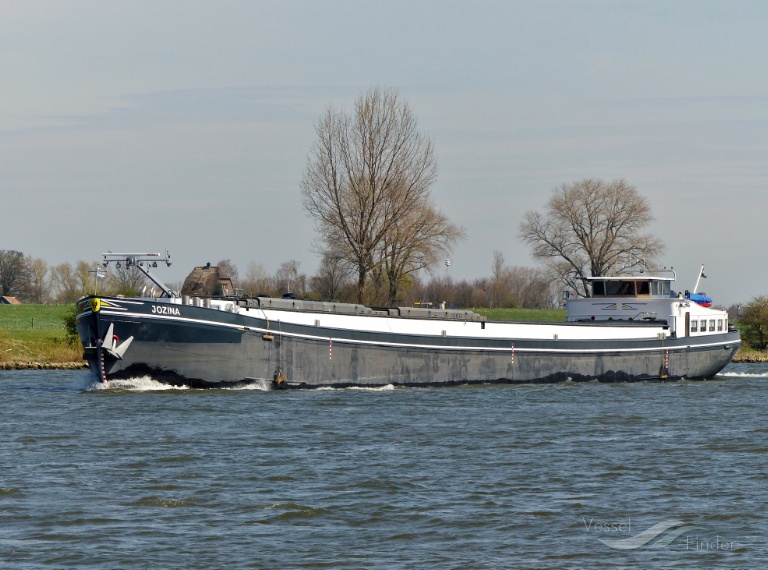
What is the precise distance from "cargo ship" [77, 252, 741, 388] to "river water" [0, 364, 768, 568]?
5.29 feet

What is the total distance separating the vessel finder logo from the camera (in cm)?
1677

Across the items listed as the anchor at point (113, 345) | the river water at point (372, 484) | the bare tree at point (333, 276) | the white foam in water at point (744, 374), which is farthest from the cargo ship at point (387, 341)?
the bare tree at point (333, 276)

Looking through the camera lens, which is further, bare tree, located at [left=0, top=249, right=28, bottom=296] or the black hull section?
bare tree, located at [left=0, top=249, right=28, bottom=296]

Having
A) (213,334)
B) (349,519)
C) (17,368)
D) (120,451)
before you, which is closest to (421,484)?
(349,519)

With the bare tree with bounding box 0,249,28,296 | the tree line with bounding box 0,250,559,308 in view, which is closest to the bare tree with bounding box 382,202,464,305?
the tree line with bounding box 0,250,559,308

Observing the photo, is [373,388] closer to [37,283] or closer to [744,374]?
[744,374]

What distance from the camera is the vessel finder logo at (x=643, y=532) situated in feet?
55.0

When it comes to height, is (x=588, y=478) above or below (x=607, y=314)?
below

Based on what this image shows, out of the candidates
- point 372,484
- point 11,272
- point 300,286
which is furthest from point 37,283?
point 372,484

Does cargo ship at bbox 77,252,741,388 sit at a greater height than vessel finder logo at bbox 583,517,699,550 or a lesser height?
greater

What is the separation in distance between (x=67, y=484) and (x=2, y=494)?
139 centimetres

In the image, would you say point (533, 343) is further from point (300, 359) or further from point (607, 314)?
point (300, 359)

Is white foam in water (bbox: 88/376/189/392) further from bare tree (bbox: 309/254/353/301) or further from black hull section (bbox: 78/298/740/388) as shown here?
bare tree (bbox: 309/254/353/301)

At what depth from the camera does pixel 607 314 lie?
53.2 m
